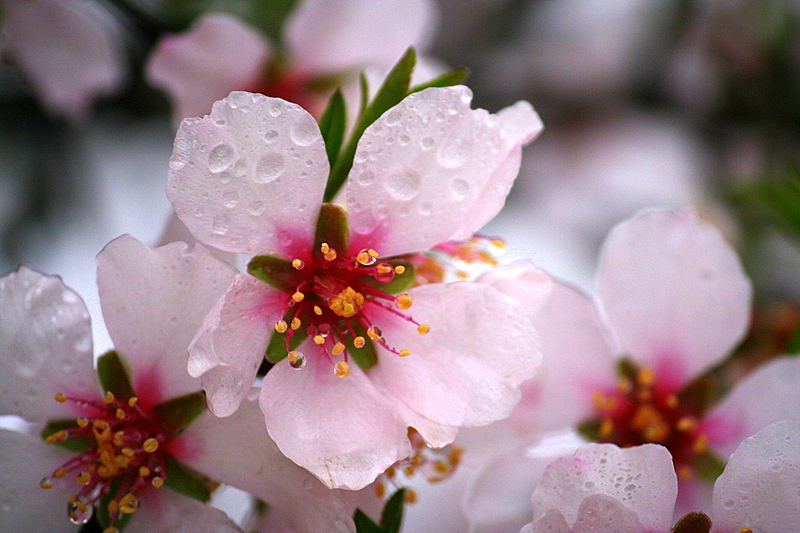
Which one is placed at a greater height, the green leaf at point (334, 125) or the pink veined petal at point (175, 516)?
the green leaf at point (334, 125)

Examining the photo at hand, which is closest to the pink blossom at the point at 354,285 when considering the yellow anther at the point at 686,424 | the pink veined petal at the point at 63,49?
the yellow anther at the point at 686,424

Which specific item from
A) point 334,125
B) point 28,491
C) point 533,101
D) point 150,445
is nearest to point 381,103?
point 334,125

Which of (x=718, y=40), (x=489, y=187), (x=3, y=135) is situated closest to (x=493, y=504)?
(x=489, y=187)

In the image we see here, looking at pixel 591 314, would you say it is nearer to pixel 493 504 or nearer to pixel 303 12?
pixel 493 504

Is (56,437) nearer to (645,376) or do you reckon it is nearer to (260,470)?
(260,470)

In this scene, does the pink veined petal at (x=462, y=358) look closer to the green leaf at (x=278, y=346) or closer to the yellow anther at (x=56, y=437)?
the green leaf at (x=278, y=346)
